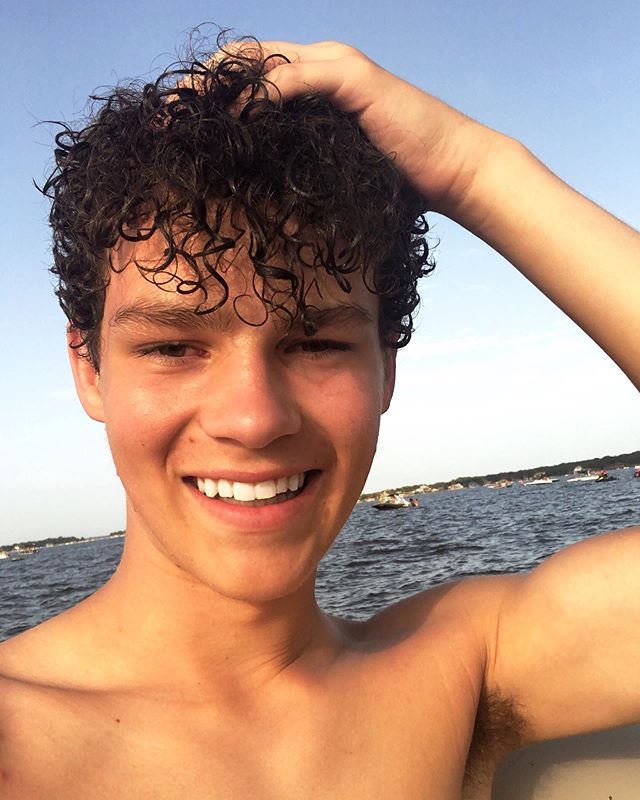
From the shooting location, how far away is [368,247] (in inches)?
78.7

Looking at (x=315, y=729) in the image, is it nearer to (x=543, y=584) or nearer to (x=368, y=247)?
(x=543, y=584)

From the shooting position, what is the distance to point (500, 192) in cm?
216

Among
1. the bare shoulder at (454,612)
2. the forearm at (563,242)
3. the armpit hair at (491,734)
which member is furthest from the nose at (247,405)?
the armpit hair at (491,734)

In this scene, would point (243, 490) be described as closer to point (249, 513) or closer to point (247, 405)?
point (249, 513)

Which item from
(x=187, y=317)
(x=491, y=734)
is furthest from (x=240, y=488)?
(x=491, y=734)

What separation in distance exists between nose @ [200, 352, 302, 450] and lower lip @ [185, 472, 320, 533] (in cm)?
20

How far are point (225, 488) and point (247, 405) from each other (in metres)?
0.28

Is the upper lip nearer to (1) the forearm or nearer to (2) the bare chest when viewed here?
(2) the bare chest

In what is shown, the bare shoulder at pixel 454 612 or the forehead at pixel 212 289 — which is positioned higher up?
the forehead at pixel 212 289

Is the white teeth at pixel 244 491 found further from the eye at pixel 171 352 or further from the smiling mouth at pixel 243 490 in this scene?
the eye at pixel 171 352

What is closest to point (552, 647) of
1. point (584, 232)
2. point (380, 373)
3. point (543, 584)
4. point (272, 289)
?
point (543, 584)

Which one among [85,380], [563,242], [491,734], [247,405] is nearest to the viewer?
[247,405]

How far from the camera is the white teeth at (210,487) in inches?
72.4

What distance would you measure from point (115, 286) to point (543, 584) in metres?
1.72
